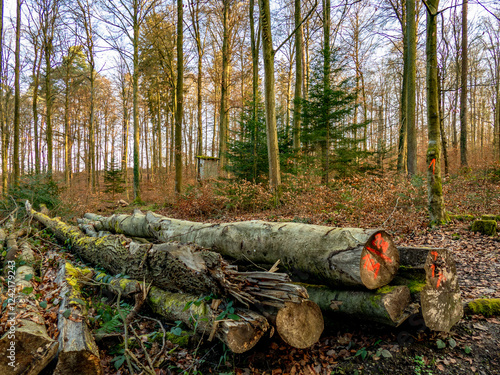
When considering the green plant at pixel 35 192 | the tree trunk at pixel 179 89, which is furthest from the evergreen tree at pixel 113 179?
the tree trunk at pixel 179 89

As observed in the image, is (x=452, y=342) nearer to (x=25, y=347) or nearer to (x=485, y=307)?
(x=485, y=307)

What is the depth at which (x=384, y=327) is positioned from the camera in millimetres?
2627

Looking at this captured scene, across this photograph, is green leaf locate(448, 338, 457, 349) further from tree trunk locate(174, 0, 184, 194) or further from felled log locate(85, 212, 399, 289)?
tree trunk locate(174, 0, 184, 194)

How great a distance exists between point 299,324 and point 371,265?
3.00ft

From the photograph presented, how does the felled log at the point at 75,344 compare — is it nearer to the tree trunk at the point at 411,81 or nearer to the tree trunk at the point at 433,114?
the tree trunk at the point at 433,114

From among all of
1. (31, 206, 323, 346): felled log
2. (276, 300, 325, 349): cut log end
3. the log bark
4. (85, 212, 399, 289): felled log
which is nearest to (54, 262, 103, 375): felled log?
the log bark

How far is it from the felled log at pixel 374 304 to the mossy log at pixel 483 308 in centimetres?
97

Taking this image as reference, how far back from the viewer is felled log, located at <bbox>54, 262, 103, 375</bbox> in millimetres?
2117

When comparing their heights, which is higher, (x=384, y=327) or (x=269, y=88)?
(x=269, y=88)

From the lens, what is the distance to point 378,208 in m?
7.31

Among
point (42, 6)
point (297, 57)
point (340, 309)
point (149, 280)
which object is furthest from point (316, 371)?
point (42, 6)

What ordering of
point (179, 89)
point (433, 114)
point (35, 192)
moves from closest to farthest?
point (433, 114), point (35, 192), point (179, 89)

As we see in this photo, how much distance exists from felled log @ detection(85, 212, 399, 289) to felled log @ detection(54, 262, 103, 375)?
73.8 inches

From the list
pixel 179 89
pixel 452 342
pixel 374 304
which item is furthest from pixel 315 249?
pixel 179 89
